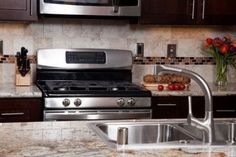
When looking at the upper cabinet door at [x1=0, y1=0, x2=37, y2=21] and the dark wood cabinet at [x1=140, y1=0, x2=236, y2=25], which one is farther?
the dark wood cabinet at [x1=140, y1=0, x2=236, y2=25]

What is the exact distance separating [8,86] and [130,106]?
1.00 metres

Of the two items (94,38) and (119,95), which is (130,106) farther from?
(94,38)

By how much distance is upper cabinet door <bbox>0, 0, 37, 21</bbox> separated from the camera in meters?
3.29

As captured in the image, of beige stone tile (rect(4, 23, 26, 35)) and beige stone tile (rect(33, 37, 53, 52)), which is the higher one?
beige stone tile (rect(4, 23, 26, 35))

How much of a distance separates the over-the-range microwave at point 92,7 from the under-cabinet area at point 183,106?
736mm

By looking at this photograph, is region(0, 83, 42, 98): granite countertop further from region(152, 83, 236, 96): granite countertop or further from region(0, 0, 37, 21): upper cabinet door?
region(152, 83, 236, 96): granite countertop

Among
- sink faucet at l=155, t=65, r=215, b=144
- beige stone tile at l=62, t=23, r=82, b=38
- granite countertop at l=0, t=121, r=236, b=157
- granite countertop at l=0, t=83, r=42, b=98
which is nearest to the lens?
granite countertop at l=0, t=121, r=236, b=157

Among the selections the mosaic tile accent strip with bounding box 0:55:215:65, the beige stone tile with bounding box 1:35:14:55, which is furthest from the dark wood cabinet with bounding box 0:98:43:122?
the mosaic tile accent strip with bounding box 0:55:215:65

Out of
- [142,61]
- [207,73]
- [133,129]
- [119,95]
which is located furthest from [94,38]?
[133,129]

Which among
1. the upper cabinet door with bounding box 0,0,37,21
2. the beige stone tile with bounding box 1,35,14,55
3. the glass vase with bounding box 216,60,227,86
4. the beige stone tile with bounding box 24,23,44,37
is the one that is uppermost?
the upper cabinet door with bounding box 0,0,37,21

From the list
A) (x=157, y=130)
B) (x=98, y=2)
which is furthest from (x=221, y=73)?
(x=157, y=130)

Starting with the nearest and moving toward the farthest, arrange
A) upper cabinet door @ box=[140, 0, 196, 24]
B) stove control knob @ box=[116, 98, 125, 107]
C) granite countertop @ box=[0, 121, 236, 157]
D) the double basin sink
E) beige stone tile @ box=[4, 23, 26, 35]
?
granite countertop @ box=[0, 121, 236, 157] < the double basin sink < stove control knob @ box=[116, 98, 125, 107] < upper cabinet door @ box=[140, 0, 196, 24] < beige stone tile @ box=[4, 23, 26, 35]

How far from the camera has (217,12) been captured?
366 cm

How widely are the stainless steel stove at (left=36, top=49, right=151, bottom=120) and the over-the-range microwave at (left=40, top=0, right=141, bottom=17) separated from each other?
1.33 ft
